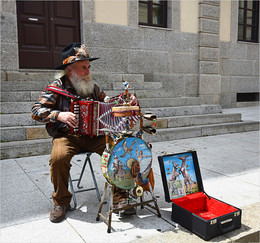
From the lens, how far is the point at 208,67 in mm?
9492

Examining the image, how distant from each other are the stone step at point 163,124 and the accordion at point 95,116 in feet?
8.19

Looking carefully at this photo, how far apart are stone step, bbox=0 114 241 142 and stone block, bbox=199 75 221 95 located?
201 centimetres

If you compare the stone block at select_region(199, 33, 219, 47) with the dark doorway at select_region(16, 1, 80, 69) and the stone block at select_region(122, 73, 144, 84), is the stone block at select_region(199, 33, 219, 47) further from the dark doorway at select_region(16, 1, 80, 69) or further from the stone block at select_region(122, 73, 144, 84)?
the dark doorway at select_region(16, 1, 80, 69)

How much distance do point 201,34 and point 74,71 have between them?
7.09 metres

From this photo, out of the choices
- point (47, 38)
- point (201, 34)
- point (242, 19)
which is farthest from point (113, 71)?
point (242, 19)

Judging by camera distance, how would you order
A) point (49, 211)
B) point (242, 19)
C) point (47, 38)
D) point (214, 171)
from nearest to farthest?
point (49, 211) → point (214, 171) → point (47, 38) → point (242, 19)

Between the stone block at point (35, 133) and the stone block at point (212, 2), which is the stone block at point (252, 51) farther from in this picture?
the stone block at point (35, 133)

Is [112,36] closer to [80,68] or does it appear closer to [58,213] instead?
[80,68]

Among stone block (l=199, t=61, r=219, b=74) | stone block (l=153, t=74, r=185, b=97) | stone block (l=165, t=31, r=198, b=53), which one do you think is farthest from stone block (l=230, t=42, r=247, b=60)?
stone block (l=153, t=74, r=185, b=97)

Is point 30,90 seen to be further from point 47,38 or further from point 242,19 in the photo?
point 242,19

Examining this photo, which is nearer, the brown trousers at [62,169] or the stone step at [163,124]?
the brown trousers at [62,169]

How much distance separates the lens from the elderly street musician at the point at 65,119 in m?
2.81

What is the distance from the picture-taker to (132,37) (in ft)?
26.7

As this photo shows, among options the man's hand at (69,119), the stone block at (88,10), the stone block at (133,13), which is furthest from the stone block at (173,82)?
the man's hand at (69,119)
